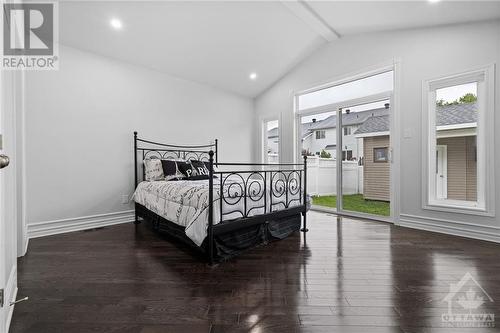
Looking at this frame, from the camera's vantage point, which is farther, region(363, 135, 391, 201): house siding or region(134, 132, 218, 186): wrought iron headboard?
region(363, 135, 391, 201): house siding

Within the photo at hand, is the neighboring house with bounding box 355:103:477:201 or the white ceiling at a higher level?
the white ceiling

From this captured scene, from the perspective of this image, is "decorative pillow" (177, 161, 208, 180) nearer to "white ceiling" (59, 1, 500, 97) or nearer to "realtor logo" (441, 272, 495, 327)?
"white ceiling" (59, 1, 500, 97)

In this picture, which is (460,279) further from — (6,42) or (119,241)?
(6,42)

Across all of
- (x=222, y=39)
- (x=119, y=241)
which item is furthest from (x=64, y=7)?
(x=119, y=241)

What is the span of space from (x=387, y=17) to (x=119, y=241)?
14.8 ft

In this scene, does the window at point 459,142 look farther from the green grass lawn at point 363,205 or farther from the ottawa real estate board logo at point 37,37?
the ottawa real estate board logo at point 37,37

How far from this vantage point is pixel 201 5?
10.4 feet

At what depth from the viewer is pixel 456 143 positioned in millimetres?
3264

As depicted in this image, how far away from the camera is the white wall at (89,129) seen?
3100 mm

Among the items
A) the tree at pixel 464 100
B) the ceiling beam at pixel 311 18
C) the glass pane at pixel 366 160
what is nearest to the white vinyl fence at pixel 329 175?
the glass pane at pixel 366 160

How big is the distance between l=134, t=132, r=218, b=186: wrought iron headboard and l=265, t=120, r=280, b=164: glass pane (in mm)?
1364

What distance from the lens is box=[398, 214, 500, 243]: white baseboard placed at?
9.48 feet

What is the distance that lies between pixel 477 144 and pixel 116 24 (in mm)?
4843

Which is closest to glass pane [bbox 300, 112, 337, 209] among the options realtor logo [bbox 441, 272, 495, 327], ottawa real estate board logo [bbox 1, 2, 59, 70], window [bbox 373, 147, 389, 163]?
window [bbox 373, 147, 389, 163]
